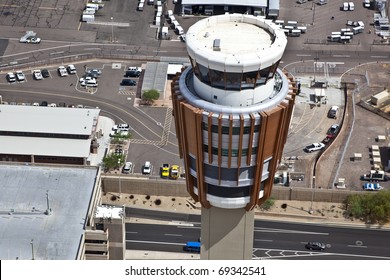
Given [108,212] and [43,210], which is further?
[43,210]

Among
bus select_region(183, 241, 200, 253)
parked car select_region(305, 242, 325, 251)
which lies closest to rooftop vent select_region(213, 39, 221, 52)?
bus select_region(183, 241, 200, 253)

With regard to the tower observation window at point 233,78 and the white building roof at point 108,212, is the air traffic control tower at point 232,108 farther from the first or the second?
the white building roof at point 108,212

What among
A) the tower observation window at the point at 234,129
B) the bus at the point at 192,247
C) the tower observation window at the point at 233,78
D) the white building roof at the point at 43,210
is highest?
the tower observation window at the point at 233,78

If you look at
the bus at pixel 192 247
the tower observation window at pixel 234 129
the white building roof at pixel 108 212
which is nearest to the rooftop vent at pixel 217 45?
the tower observation window at pixel 234 129

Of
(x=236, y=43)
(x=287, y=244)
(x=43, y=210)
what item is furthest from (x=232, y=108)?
(x=287, y=244)

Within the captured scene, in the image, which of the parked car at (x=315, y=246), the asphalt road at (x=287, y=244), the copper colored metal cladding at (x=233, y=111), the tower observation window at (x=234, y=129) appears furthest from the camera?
the parked car at (x=315, y=246)

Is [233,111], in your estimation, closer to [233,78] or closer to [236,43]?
[233,78]
